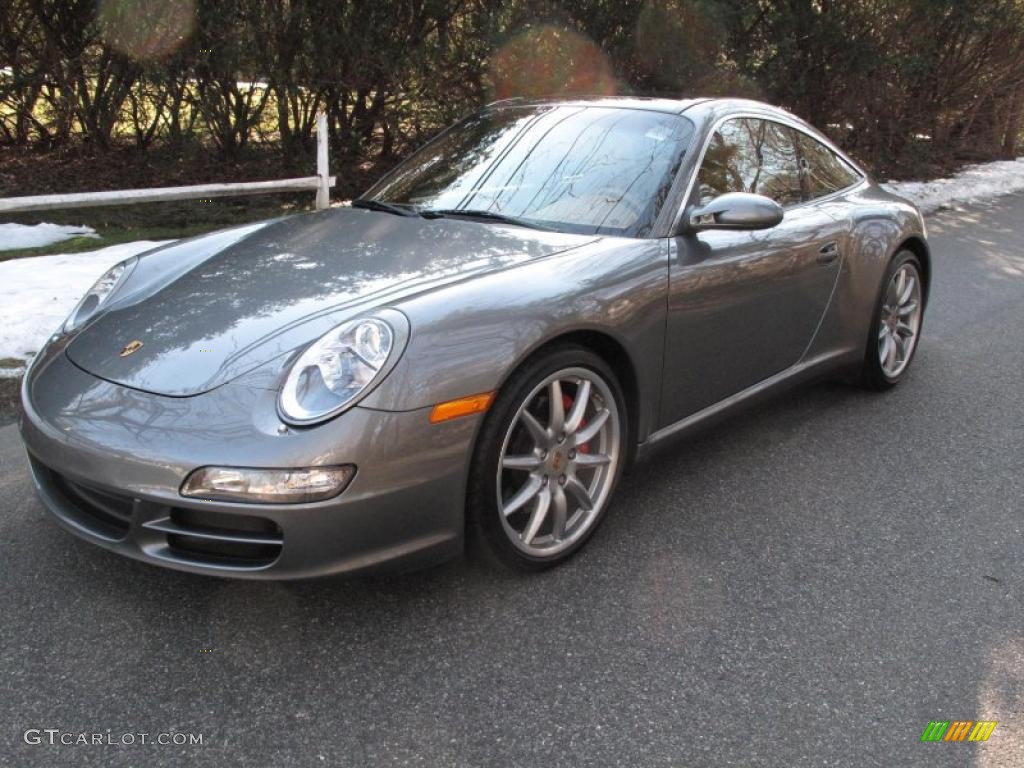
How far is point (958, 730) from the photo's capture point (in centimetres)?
235

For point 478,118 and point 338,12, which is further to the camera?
point 338,12

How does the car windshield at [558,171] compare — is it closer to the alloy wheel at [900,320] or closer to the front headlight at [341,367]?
the front headlight at [341,367]

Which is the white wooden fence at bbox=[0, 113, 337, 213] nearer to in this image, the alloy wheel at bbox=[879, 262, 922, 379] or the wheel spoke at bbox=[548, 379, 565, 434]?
the wheel spoke at bbox=[548, 379, 565, 434]

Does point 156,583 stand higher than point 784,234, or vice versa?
point 784,234

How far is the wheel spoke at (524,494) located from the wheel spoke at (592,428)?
0.62 ft

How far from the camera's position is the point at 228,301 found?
288 centimetres

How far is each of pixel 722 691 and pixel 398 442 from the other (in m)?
1.04

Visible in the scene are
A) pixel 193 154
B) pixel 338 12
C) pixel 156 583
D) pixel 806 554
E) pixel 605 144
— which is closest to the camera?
pixel 156 583

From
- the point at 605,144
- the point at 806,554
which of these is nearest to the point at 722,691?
the point at 806,554

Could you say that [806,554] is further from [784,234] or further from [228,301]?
[228,301]

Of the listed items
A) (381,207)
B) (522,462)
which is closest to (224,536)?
(522,462)

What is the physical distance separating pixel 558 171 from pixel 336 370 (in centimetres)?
145

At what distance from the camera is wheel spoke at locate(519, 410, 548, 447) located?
2771 mm

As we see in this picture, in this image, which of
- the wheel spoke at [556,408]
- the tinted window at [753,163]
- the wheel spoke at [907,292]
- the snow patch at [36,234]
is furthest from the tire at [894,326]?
the snow patch at [36,234]
